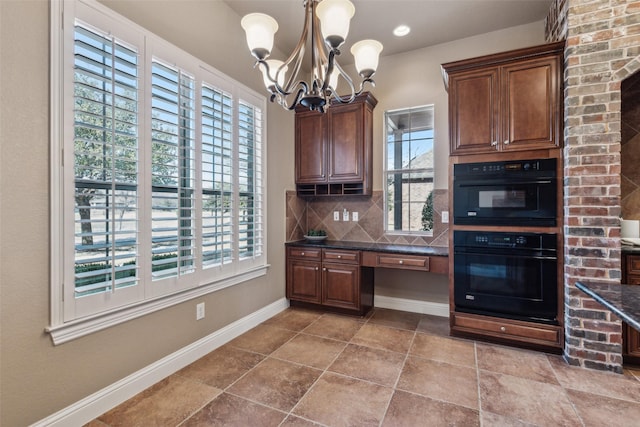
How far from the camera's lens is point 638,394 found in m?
2.04

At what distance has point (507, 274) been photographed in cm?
271

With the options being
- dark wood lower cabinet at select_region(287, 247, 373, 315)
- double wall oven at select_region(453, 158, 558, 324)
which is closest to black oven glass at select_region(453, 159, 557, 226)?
double wall oven at select_region(453, 158, 558, 324)

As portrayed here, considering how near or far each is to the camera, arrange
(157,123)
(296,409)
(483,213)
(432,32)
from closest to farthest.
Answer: (296,409)
(157,123)
(483,213)
(432,32)

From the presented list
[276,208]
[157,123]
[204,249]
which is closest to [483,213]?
[276,208]

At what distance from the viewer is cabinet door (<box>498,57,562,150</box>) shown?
254 centimetres

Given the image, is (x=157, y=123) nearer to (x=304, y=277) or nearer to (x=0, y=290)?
(x=0, y=290)

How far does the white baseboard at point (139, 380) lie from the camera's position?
67.2 inches

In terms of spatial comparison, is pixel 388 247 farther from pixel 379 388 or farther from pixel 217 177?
pixel 217 177

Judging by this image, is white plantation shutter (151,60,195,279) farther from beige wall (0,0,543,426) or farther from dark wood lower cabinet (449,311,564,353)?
dark wood lower cabinet (449,311,564,353)

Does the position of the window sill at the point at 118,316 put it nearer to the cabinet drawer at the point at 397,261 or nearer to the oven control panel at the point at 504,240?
the cabinet drawer at the point at 397,261

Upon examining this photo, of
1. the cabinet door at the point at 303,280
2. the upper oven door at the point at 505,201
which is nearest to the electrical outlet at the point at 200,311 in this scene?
the cabinet door at the point at 303,280

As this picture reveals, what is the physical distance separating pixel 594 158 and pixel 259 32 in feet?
8.65

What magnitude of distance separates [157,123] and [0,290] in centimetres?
131

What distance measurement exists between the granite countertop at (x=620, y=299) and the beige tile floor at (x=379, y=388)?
3.53 ft
